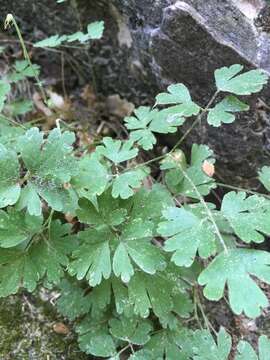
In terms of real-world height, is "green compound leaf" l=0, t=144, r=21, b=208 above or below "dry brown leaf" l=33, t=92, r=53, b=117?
above

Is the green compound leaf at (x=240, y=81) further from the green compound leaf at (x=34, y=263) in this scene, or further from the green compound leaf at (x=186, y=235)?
the green compound leaf at (x=34, y=263)

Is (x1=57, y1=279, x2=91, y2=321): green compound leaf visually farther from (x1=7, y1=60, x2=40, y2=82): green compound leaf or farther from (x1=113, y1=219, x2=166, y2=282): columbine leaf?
(x1=7, y1=60, x2=40, y2=82): green compound leaf

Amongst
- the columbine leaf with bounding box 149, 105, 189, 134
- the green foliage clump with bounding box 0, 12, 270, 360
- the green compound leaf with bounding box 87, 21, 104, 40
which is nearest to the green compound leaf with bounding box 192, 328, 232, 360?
the green foliage clump with bounding box 0, 12, 270, 360

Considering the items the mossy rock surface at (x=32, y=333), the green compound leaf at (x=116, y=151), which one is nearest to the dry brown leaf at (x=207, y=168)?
the green compound leaf at (x=116, y=151)

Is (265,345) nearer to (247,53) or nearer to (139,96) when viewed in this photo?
(247,53)

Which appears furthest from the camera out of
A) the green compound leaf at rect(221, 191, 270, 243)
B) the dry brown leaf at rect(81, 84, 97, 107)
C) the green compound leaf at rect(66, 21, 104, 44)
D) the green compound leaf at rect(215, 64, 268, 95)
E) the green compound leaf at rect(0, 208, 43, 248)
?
the dry brown leaf at rect(81, 84, 97, 107)

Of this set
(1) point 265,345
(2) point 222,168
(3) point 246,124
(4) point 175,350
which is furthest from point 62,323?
(3) point 246,124
